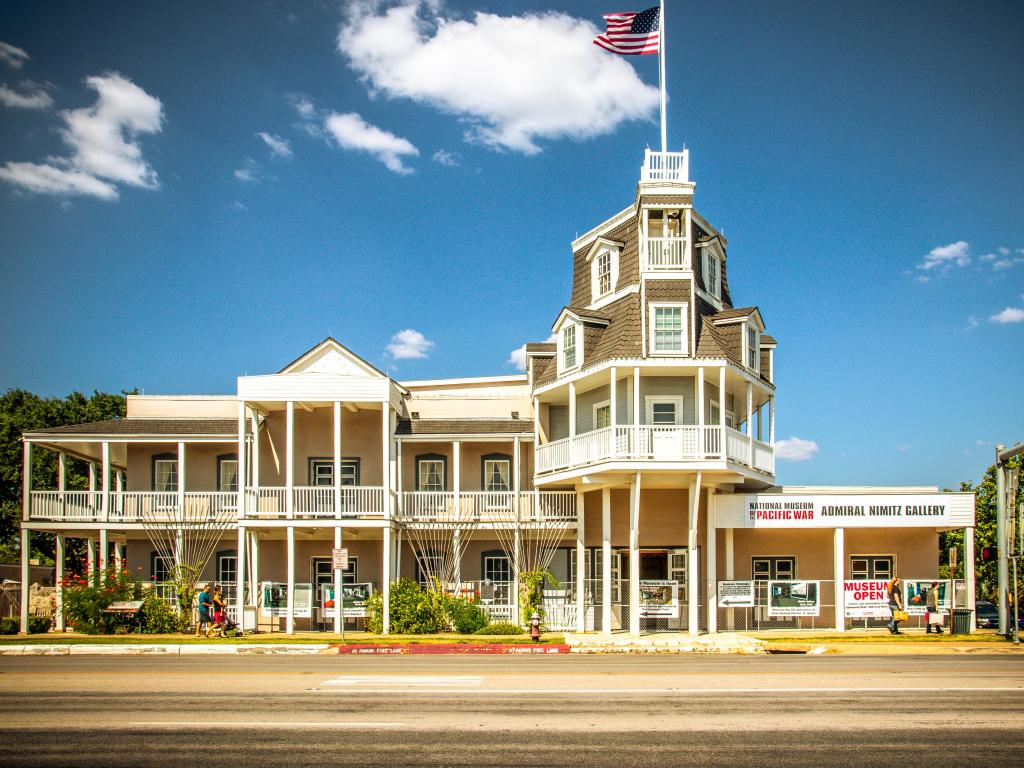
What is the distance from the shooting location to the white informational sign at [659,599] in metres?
31.9

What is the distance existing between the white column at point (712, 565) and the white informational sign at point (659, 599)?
3.57 ft

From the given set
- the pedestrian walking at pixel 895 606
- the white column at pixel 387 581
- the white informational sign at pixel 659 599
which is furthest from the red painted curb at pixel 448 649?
the pedestrian walking at pixel 895 606

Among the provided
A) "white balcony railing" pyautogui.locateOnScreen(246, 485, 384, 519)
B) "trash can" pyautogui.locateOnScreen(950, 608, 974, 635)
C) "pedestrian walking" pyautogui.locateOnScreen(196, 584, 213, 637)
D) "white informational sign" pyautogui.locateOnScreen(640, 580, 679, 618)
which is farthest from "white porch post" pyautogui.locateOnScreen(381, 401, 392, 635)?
"trash can" pyautogui.locateOnScreen(950, 608, 974, 635)

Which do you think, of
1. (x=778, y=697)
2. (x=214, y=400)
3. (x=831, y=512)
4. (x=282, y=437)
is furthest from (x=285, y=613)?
(x=778, y=697)

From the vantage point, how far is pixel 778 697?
16.6m

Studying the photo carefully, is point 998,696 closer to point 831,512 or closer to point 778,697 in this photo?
point 778,697

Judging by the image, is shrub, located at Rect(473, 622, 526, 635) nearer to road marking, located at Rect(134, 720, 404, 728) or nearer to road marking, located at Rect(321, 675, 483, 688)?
road marking, located at Rect(321, 675, 483, 688)

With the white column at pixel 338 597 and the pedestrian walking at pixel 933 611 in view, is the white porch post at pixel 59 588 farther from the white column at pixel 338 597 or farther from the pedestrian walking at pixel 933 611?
the pedestrian walking at pixel 933 611

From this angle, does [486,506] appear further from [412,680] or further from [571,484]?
[412,680]

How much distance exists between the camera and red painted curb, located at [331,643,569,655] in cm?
2719

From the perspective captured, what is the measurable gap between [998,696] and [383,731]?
10.4 m

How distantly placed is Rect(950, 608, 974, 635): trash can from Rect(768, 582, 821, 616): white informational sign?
393 centimetres

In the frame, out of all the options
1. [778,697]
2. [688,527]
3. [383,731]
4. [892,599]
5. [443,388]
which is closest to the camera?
[383,731]

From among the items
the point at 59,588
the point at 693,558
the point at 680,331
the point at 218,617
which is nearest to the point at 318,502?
the point at 218,617
